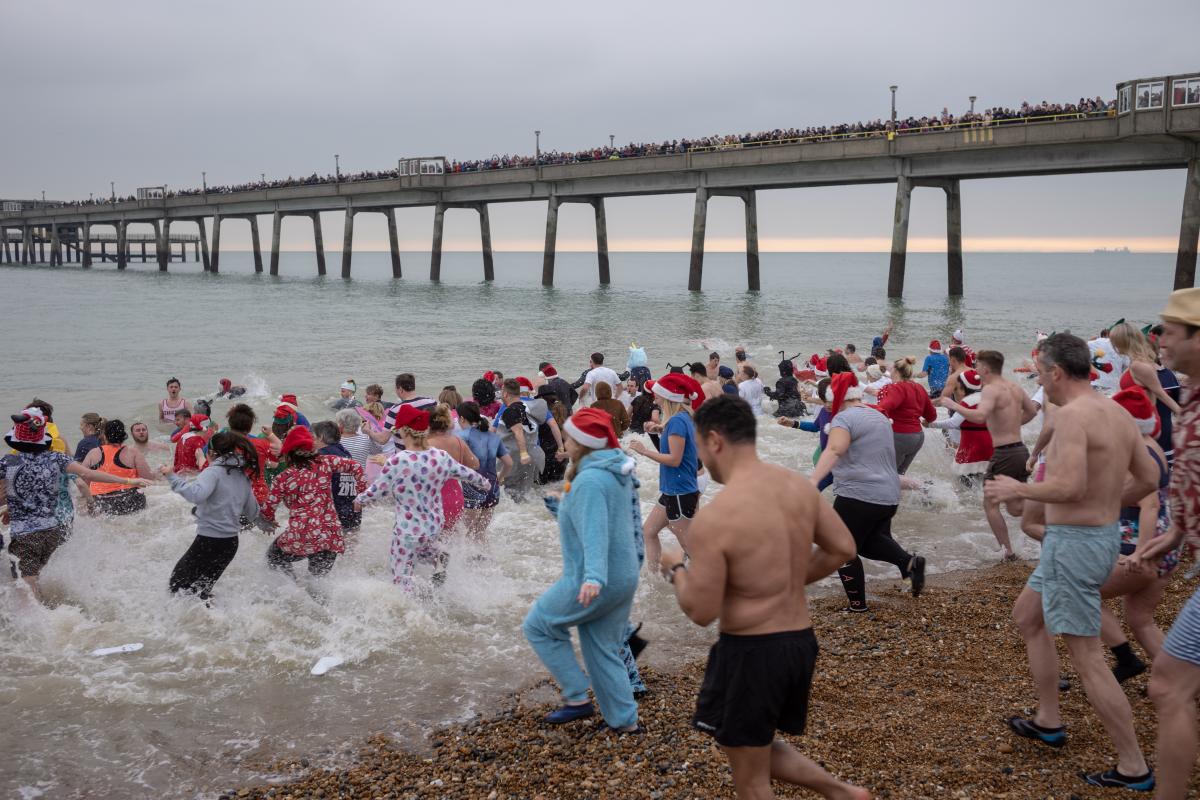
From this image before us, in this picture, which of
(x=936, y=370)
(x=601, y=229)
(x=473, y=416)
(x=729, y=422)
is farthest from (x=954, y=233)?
(x=729, y=422)

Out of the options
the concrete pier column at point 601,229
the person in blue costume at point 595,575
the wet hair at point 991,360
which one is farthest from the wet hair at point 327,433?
the concrete pier column at point 601,229

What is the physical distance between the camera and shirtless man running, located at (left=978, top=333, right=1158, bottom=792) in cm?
414

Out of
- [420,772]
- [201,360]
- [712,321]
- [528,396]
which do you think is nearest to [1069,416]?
[420,772]

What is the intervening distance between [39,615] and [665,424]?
4.88m

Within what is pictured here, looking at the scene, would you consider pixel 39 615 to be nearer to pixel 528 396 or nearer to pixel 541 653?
pixel 541 653

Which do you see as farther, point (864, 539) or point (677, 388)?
point (677, 388)

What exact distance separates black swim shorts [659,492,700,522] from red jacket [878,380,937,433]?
7.74 feet

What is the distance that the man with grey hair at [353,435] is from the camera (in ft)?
28.1

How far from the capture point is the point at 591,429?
4.77 m

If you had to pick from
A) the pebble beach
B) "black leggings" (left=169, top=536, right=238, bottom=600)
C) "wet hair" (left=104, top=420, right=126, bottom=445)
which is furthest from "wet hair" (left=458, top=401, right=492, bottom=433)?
"wet hair" (left=104, top=420, right=126, bottom=445)

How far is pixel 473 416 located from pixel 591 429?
363 centimetres

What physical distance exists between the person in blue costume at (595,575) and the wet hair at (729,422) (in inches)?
50.0

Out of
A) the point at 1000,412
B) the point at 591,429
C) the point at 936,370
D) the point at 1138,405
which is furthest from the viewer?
the point at 936,370

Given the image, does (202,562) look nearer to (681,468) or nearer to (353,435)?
(353,435)
